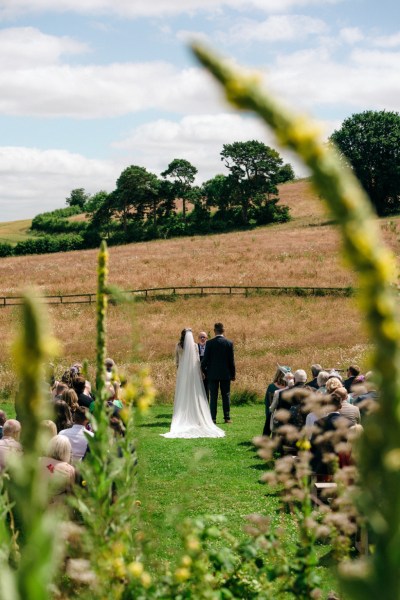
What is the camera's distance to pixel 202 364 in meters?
19.0

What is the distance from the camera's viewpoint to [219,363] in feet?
61.3

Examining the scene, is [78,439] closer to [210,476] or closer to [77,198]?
[210,476]

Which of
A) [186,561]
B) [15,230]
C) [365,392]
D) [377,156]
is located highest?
[377,156]

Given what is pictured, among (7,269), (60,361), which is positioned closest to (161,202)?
(7,269)

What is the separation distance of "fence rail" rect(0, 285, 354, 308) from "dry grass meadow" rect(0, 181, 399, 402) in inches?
39.0

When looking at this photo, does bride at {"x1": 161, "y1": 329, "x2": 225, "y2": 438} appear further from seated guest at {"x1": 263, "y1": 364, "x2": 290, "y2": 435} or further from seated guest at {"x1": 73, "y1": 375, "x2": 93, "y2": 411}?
seated guest at {"x1": 73, "y1": 375, "x2": 93, "y2": 411}

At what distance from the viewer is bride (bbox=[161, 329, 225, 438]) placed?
1775 centimetres

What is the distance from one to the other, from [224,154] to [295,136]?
8525cm

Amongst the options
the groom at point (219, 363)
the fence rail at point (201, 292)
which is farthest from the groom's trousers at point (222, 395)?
the fence rail at point (201, 292)

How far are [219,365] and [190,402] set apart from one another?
1.18 m

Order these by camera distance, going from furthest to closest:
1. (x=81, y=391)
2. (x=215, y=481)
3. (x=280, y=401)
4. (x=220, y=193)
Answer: (x=220, y=193) → (x=280, y=401) → (x=215, y=481) → (x=81, y=391)

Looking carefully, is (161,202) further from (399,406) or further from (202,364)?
(399,406)

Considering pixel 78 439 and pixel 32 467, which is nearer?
pixel 32 467

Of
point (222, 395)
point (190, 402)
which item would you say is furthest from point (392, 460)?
point (222, 395)
